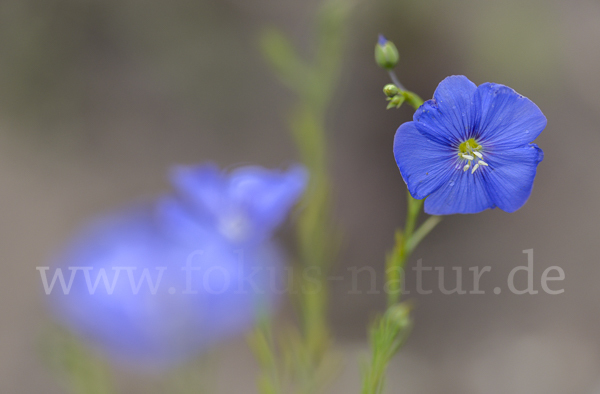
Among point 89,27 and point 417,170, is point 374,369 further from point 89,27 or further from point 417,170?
point 89,27

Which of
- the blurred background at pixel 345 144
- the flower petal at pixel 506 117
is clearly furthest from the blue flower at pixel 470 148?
the blurred background at pixel 345 144

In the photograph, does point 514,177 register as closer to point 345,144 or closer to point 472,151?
point 472,151

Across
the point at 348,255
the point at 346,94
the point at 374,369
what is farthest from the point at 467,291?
the point at 374,369

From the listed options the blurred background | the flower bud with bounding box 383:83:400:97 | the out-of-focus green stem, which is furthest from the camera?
the blurred background

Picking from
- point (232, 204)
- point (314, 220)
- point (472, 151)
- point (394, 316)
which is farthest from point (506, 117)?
point (232, 204)

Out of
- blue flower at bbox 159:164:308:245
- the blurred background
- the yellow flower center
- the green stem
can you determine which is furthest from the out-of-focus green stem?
the blurred background

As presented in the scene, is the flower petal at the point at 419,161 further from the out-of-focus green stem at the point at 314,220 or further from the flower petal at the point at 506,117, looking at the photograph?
the out-of-focus green stem at the point at 314,220

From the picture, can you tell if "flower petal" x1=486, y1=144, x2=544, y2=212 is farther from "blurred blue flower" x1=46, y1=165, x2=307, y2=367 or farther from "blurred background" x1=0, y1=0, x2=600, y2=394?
"blurred background" x1=0, y1=0, x2=600, y2=394
